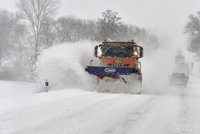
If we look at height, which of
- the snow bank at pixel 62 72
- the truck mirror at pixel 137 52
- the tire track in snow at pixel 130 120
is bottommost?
the tire track in snow at pixel 130 120

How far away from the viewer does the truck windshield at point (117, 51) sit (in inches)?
825

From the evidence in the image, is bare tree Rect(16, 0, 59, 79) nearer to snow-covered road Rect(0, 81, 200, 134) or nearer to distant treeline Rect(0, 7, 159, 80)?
distant treeline Rect(0, 7, 159, 80)

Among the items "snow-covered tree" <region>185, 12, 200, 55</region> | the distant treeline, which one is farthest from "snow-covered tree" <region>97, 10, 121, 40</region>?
"snow-covered tree" <region>185, 12, 200, 55</region>

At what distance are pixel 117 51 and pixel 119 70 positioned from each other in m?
2.10

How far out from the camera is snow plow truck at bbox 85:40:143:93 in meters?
19.1

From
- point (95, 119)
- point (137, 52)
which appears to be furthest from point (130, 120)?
point (137, 52)

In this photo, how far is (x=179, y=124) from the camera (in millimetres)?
9445

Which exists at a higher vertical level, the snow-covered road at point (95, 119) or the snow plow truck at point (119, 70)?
the snow plow truck at point (119, 70)

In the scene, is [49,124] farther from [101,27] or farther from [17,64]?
[17,64]

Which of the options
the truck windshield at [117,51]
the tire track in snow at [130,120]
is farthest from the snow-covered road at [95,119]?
the truck windshield at [117,51]

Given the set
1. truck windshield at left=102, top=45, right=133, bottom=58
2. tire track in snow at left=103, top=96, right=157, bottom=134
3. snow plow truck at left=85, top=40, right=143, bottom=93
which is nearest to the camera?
tire track in snow at left=103, top=96, right=157, bottom=134

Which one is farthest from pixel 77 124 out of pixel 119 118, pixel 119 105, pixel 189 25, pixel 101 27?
pixel 189 25

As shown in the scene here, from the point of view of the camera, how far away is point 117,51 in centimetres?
2111

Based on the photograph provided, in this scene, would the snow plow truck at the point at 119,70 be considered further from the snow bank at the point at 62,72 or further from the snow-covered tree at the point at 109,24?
the snow-covered tree at the point at 109,24
